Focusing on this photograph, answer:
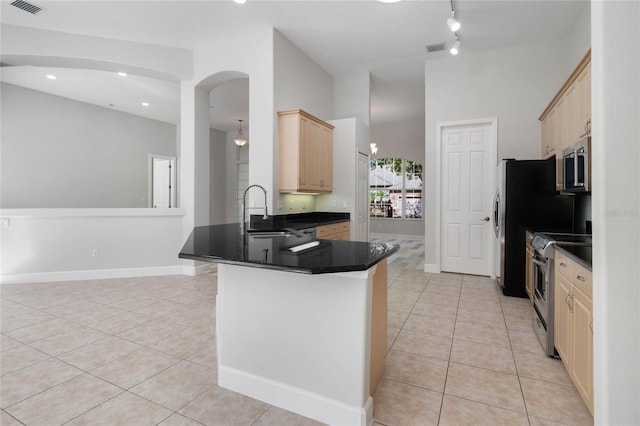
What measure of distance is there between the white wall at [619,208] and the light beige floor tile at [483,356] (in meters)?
1.13

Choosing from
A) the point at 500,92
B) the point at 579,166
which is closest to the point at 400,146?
the point at 500,92

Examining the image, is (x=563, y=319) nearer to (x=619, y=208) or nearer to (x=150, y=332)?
(x=619, y=208)

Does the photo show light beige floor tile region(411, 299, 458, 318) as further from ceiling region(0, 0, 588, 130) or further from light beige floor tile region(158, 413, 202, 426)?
ceiling region(0, 0, 588, 130)

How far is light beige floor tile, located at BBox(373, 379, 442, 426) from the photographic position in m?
1.70

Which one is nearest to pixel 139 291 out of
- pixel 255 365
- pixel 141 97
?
pixel 255 365

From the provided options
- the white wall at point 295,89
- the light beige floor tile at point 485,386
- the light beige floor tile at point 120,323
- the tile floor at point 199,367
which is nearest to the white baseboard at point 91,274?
the tile floor at point 199,367

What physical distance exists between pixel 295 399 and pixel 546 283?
203cm

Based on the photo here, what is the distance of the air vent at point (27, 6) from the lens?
3.47m

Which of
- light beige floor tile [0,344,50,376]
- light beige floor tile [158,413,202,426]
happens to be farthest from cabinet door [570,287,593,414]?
light beige floor tile [0,344,50,376]

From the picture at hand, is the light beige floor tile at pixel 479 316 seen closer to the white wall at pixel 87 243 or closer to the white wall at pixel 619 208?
the white wall at pixel 619 208

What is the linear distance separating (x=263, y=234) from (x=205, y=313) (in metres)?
1.38

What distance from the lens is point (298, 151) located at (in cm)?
419

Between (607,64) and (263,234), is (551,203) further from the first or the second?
(263,234)

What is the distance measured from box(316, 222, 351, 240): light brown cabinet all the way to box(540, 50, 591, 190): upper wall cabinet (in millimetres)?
2675
